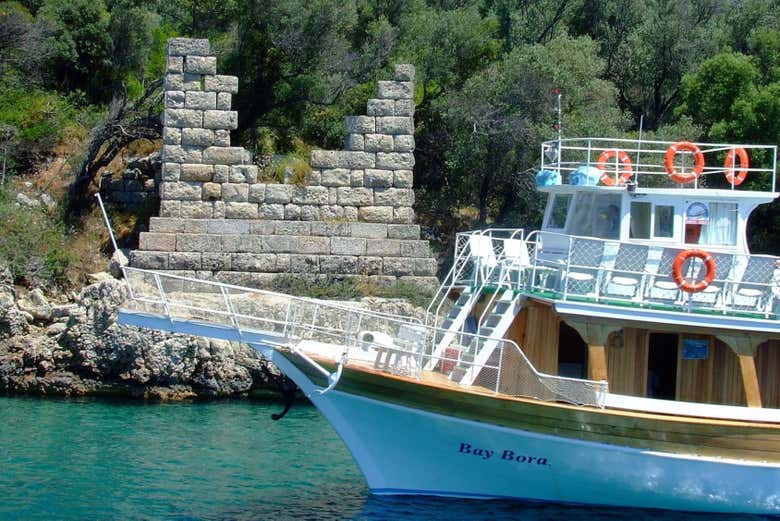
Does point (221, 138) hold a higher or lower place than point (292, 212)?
higher

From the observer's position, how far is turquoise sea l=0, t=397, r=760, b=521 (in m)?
12.1

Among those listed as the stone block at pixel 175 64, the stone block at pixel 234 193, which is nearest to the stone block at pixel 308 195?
the stone block at pixel 234 193

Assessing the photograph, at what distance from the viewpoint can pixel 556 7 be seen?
29156mm

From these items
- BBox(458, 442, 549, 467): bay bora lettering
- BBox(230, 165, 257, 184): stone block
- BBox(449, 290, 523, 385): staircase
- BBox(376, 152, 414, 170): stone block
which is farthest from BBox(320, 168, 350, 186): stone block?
BBox(458, 442, 549, 467): bay bora lettering

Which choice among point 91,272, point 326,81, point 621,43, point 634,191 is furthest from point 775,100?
point 91,272

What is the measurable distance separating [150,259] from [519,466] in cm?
885

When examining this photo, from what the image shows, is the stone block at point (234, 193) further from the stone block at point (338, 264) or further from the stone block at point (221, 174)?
the stone block at point (338, 264)

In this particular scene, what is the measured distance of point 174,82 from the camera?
19.5 meters

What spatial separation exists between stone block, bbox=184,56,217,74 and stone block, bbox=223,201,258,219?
2.27 m

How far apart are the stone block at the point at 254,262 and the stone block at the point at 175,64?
10.7 feet

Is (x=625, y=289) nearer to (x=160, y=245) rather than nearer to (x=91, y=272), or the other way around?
(x=160, y=245)

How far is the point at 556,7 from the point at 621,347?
18023mm

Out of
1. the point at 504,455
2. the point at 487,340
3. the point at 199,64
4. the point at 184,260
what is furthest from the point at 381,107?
the point at 504,455

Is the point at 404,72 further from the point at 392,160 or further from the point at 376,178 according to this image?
the point at 376,178
